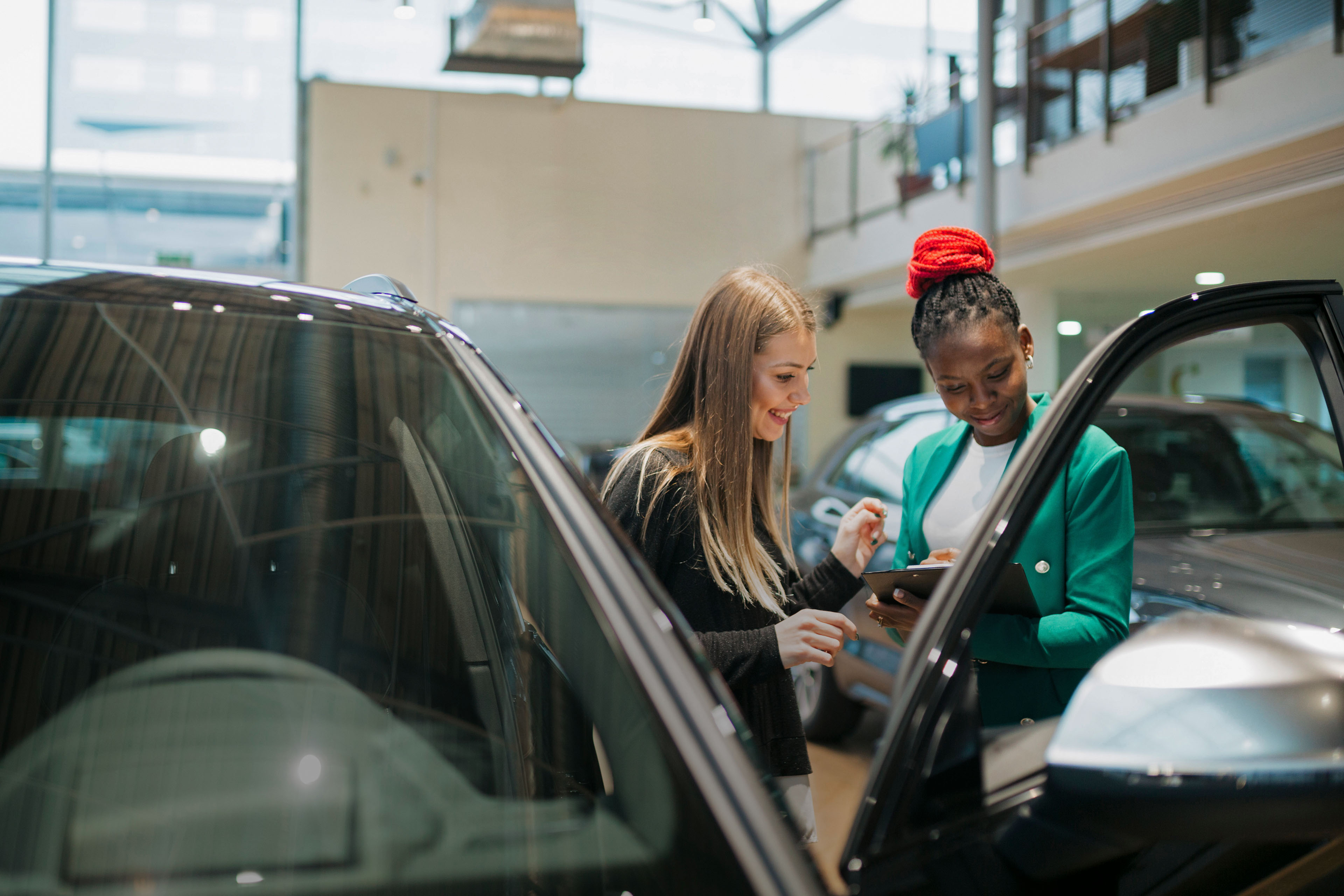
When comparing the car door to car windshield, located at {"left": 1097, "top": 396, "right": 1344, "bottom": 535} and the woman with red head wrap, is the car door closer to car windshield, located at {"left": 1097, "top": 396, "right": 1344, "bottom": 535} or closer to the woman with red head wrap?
the woman with red head wrap

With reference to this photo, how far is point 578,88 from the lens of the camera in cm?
945

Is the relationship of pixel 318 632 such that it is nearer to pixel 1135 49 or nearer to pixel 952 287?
pixel 952 287

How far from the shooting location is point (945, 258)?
1381 mm

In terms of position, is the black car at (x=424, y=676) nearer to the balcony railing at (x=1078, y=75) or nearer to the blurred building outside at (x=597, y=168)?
the balcony railing at (x=1078, y=75)

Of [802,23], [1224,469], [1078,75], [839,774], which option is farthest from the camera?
[802,23]

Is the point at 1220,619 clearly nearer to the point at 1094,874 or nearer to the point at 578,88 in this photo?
the point at 1094,874

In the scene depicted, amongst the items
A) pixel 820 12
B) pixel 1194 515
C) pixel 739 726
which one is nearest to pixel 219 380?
pixel 739 726

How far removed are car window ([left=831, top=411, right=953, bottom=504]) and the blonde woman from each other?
5.66ft

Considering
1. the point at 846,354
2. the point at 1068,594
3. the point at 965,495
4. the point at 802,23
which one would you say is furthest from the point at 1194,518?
the point at 802,23

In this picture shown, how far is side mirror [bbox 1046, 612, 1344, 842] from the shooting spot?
0.70 metres

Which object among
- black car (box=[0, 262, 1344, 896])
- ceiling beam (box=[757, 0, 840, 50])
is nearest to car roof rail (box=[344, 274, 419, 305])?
black car (box=[0, 262, 1344, 896])

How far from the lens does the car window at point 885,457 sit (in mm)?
3311

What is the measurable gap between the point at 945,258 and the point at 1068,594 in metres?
0.50

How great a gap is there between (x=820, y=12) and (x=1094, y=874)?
11200 millimetres
